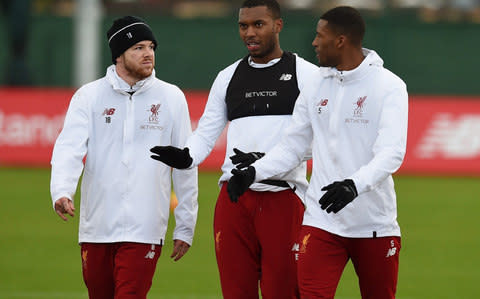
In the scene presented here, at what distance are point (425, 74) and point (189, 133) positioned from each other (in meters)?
19.3

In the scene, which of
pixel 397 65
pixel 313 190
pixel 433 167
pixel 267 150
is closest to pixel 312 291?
pixel 313 190

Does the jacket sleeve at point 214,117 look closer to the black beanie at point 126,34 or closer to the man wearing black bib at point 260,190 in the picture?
the man wearing black bib at point 260,190

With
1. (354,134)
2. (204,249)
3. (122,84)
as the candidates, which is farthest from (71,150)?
(204,249)

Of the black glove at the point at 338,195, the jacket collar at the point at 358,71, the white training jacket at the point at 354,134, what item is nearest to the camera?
the black glove at the point at 338,195

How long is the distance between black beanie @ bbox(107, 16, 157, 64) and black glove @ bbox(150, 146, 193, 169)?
2.59 ft

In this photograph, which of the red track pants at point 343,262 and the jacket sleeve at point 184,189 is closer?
the red track pants at point 343,262

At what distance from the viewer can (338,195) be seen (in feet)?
21.7

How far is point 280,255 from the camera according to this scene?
7.80 metres

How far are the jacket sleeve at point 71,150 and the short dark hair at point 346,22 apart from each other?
177 cm

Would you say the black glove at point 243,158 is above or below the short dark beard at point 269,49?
below

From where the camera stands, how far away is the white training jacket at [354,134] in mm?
7105

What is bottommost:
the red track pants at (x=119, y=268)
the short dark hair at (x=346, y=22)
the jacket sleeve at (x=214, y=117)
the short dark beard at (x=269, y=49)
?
the red track pants at (x=119, y=268)

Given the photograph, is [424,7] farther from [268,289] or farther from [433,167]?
[268,289]

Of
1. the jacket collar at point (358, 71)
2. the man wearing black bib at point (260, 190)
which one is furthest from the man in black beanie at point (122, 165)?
the jacket collar at point (358, 71)
